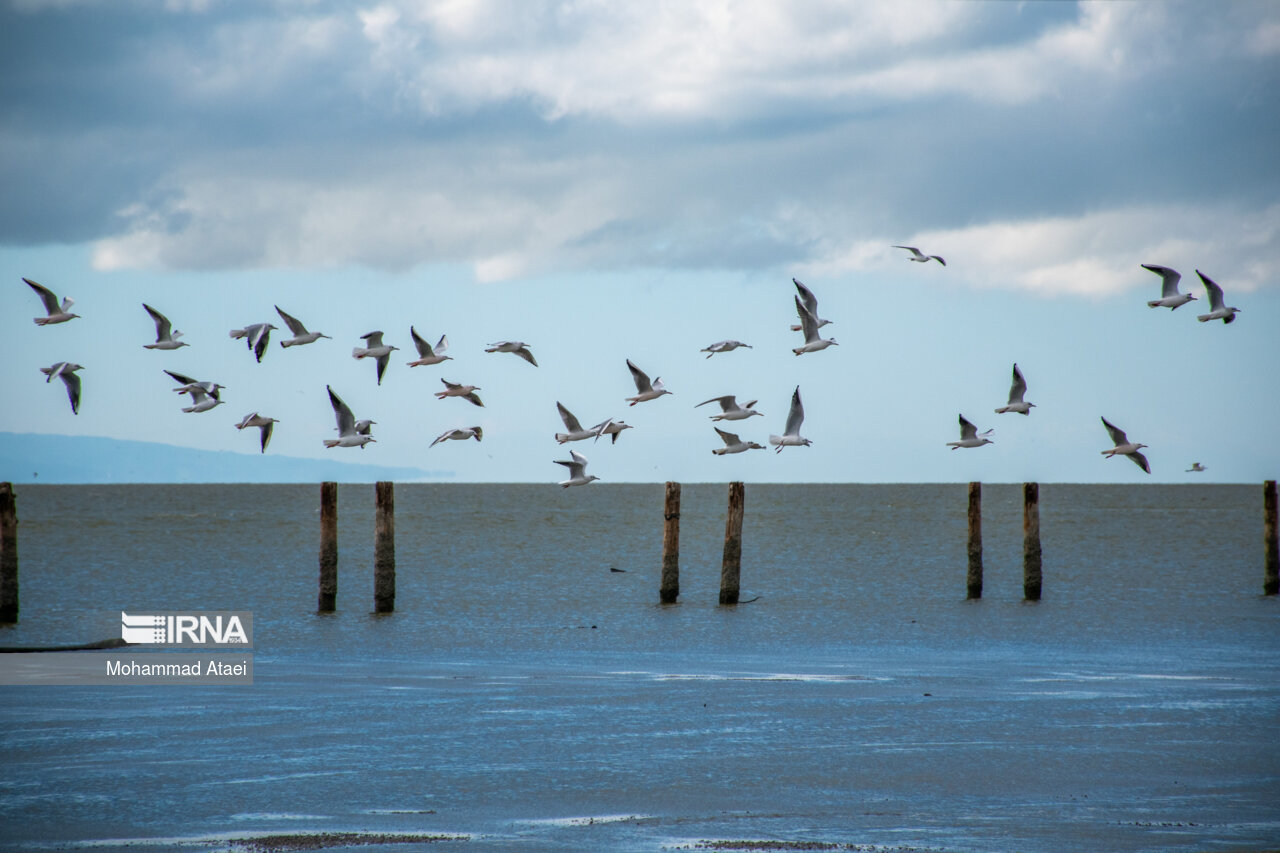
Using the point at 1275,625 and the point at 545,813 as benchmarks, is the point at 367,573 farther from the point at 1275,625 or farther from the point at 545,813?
the point at 545,813

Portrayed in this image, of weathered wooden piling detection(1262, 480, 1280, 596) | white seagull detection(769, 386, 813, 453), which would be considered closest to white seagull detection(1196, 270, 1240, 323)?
white seagull detection(769, 386, 813, 453)

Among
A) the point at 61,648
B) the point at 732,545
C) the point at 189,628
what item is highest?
the point at 732,545

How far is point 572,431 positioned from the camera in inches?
1104

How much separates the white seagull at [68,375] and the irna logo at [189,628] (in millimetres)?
4357

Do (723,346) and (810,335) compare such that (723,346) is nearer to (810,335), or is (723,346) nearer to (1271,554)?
(810,335)

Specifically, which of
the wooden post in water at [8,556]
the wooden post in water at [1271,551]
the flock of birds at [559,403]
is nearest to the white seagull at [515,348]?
the flock of birds at [559,403]

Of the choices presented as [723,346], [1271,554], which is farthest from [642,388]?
[1271,554]

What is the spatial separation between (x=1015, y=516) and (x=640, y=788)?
98.3 metres

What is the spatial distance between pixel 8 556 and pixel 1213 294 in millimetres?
21669

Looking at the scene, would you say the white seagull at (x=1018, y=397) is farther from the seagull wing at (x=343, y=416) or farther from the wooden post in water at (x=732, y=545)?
the seagull wing at (x=343, y=416)

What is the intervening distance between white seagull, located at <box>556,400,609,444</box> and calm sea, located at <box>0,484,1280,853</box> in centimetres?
375

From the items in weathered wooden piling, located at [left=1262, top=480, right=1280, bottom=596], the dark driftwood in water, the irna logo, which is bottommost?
the irna logo

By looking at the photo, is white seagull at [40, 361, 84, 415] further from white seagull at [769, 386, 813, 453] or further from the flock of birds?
white seagull at [769, 386, 813, 453]

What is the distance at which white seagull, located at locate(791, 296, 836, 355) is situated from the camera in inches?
1016
